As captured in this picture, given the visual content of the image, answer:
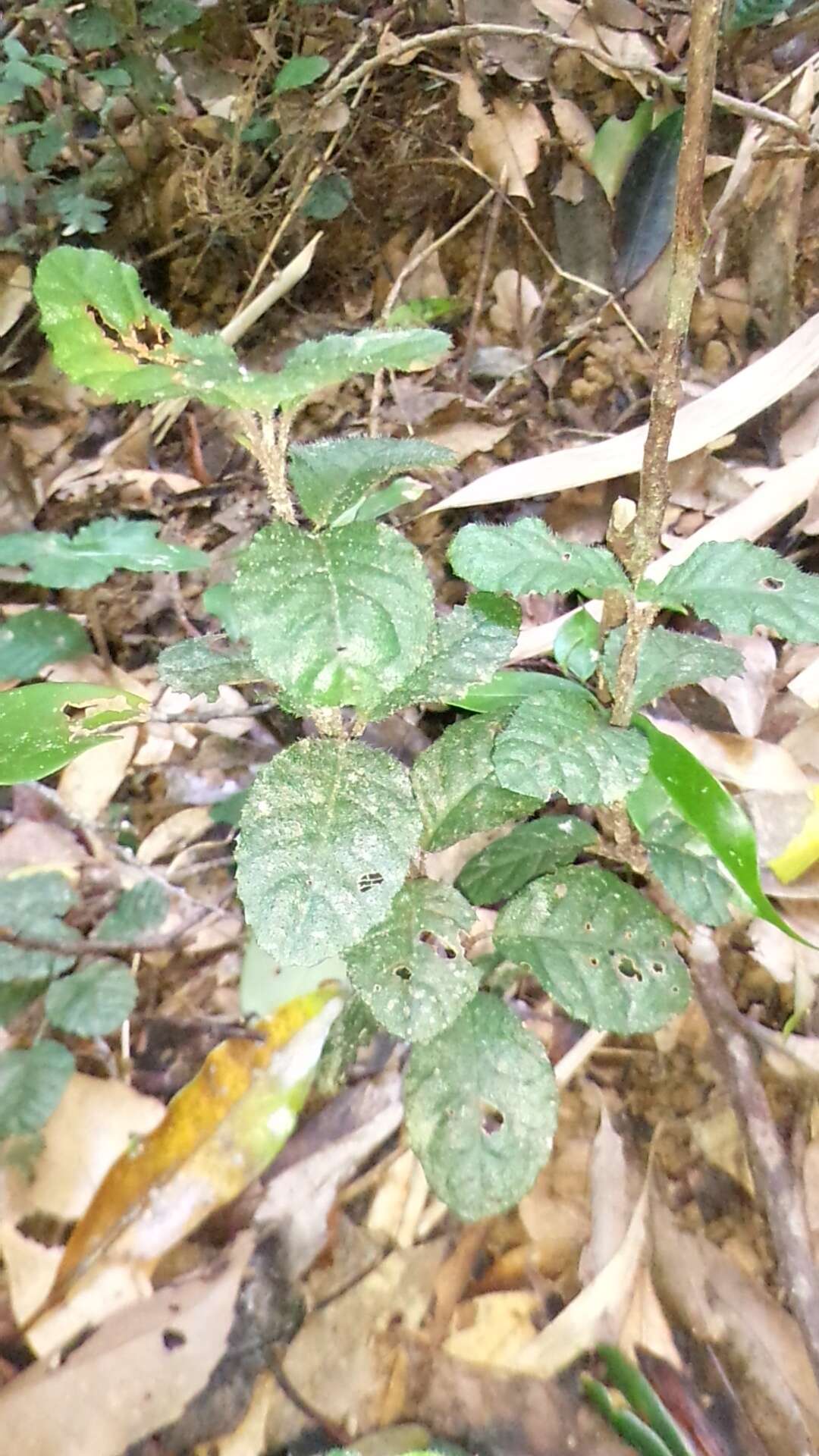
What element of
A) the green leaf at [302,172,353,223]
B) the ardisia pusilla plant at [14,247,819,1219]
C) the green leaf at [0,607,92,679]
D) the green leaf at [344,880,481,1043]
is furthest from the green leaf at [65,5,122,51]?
the green leaf at [344,880,481,1043]

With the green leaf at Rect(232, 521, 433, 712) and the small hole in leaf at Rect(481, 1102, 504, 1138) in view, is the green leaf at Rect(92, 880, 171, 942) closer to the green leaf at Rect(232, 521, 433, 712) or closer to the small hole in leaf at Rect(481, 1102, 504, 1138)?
the small hole in leaf at Rect(481, 1102, 504, 1138)

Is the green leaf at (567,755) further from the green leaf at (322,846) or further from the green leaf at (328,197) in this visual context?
the green leaf at (328,197)

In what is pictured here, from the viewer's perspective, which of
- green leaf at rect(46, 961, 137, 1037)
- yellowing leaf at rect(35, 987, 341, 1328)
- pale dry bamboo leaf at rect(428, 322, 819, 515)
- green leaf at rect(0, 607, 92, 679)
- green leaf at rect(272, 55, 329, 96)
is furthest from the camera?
green leaf at rect(272, 55, 329, 96)

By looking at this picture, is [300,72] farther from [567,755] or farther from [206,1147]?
[206,1147]

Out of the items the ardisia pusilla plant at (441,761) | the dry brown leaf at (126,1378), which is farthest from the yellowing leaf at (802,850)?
the dry brown leaf at (126,1378)

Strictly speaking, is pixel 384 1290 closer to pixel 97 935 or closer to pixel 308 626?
pixel 97 935
